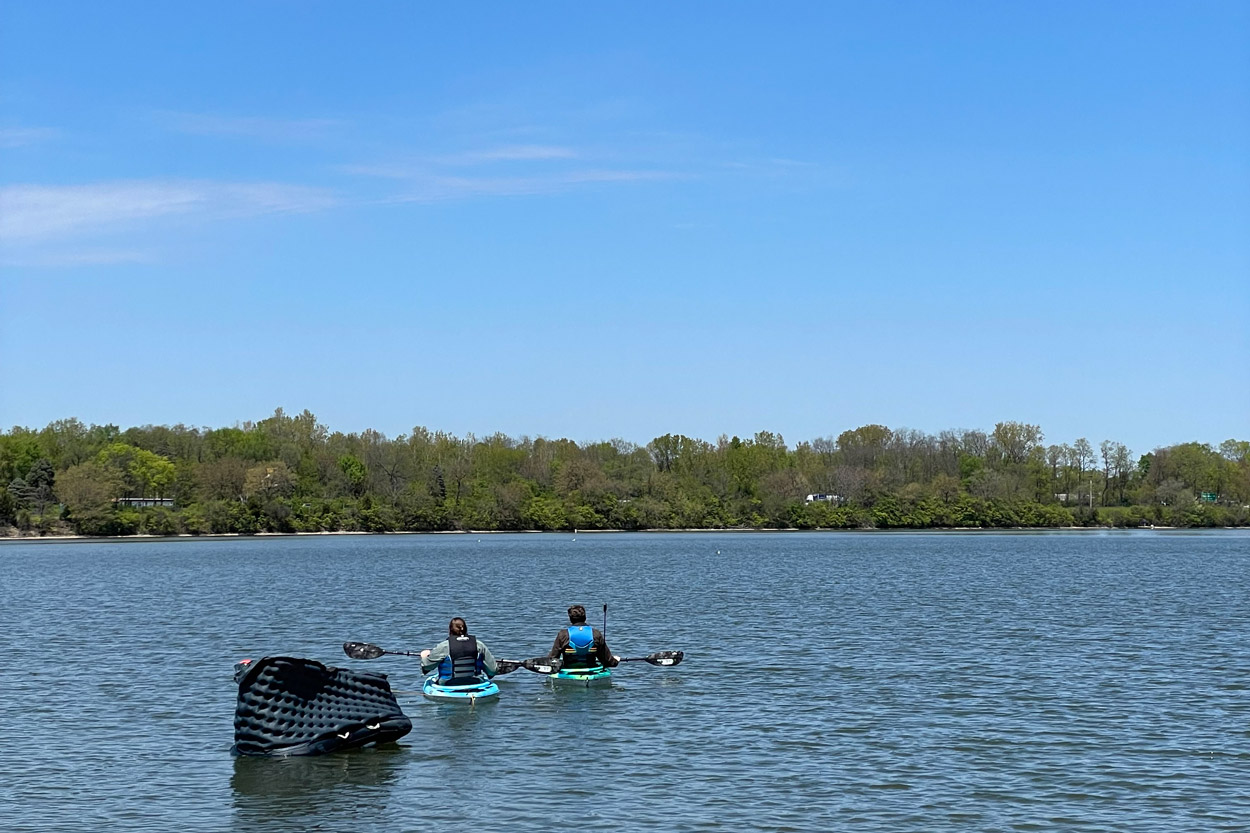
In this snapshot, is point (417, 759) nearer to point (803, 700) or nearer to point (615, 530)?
point (803, 700)

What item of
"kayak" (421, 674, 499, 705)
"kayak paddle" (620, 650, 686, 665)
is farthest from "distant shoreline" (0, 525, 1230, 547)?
"kayak" (421, 674, 499, 705)

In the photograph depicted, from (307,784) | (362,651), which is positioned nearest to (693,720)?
(307,784)

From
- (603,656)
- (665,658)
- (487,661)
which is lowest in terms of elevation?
(665,658)

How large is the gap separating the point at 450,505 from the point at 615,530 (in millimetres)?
25740

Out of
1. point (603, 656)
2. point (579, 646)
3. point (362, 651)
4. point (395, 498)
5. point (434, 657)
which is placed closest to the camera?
point (434, 657)

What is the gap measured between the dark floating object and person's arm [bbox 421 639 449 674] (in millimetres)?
4915

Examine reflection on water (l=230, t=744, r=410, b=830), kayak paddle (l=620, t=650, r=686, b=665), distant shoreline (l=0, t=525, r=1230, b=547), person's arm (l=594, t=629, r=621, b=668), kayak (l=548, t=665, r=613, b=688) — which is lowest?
reflection on water (l=230, t=744, r=410, b=830)

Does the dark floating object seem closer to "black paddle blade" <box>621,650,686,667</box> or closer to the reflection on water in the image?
the reflection on water

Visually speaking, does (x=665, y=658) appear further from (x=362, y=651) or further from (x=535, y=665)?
(x=362, y=651)

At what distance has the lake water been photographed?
1758 centimetres

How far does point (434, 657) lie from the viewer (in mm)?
26031

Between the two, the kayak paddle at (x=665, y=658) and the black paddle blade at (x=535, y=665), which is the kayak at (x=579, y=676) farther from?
the kayak paddle at (x=665, y=658)

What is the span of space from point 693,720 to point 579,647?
15.1 feet

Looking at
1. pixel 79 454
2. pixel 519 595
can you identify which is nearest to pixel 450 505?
pixel 79 454
